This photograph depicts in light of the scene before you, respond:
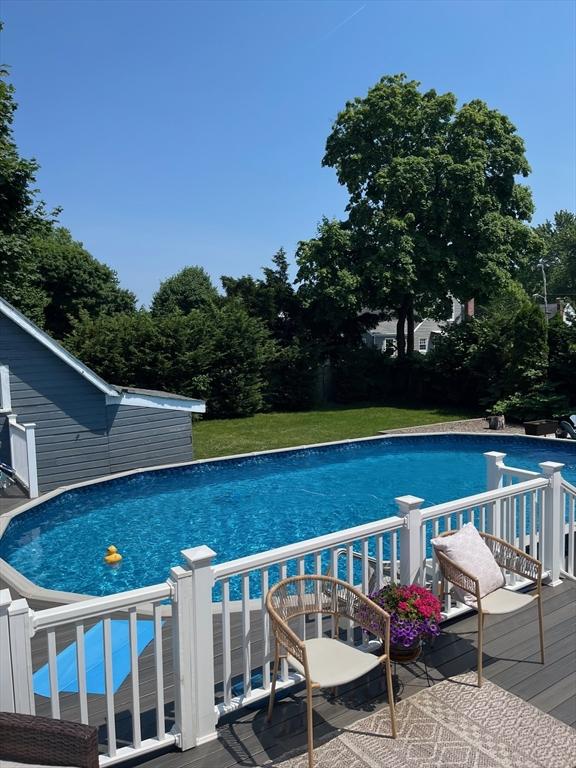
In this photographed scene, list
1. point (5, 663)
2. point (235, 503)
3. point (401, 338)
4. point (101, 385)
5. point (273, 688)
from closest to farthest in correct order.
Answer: point (5, 663) < point (273, 688) < point (235, 503) < point (101, 385) < point (401, 338)

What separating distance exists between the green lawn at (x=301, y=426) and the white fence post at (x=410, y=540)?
10.8 meters

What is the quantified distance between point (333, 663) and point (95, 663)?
8.25ft

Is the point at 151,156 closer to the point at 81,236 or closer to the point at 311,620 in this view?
the point at 311,620

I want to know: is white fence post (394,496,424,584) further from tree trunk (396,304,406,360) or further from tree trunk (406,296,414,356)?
tree trunk (396,304,406,360)

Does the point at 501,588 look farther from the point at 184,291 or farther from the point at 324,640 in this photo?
the point at 184,291

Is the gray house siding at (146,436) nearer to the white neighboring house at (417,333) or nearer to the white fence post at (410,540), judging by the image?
the white fence post at (410,540)

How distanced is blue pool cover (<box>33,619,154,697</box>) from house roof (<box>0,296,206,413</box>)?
24.6ft

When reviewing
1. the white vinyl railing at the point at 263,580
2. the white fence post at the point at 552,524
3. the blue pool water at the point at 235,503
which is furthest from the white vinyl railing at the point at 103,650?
the blue pool water at the point at 235,503

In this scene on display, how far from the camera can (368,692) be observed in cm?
368

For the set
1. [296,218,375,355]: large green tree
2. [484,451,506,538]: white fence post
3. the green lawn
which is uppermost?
[296,218,375,355]: large green tree

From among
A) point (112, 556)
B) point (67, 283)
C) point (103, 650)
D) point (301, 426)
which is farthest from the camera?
point (67, 283)

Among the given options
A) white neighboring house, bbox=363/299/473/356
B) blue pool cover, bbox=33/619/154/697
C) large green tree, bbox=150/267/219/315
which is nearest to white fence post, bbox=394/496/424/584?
blue pool cover, bbox=33/619/154/697

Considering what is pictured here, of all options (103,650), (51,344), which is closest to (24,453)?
(51,344)

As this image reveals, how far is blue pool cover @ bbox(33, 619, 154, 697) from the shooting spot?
4.29 meters
